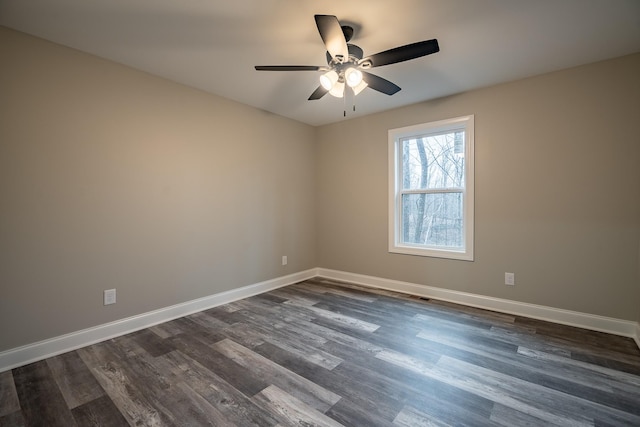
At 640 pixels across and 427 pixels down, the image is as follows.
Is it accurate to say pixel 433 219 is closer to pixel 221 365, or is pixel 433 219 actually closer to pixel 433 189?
pixel 433 189

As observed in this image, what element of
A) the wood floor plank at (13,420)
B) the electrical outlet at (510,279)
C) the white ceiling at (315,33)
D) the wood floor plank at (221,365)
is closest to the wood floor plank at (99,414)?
the wood floor plank at (13,420)

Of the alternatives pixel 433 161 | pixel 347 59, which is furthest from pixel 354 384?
pixel 433 161

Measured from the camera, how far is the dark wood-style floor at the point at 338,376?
1.56 meters

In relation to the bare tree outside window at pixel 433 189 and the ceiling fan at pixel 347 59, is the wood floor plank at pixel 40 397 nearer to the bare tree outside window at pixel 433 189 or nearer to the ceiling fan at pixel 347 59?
the ceiling fan at pixel 347 59

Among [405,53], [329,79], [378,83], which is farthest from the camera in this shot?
[378,83]

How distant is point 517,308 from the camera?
9.65 ft

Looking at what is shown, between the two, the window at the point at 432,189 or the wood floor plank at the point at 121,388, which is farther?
the window at the point at 432,189

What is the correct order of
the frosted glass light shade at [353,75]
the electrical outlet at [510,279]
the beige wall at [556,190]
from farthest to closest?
1. the electrical outlet at [510,279]
2. the beige wall at [556,190]
3. the frosted glass light shade at [353,75]

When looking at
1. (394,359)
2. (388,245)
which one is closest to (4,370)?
(394,359)

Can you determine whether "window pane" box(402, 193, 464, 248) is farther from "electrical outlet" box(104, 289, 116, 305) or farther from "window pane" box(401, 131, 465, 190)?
"electrical outlet" box(104, 289, 116, 305)

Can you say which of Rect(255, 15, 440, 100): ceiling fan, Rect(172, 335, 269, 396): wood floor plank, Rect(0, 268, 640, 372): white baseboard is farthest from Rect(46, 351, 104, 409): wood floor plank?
Rect(255, 15, 440, 100): ceiling fan

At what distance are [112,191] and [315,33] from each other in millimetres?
2178

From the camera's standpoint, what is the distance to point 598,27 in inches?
80.6

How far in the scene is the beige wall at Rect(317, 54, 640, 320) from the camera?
8.11ft
